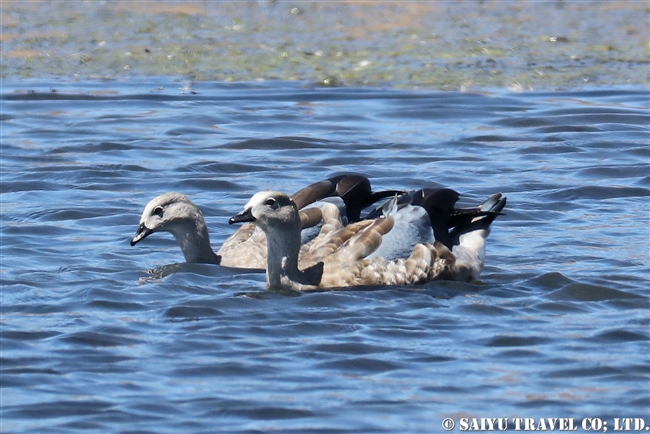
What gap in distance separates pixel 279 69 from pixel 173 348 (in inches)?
379

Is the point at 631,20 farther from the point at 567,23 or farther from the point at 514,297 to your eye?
the point at 514,297

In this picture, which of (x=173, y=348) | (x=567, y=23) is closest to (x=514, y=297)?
(x=173, y=348)

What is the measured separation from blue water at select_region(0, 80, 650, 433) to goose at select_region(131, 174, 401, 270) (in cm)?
20

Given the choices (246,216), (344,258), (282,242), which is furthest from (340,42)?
(246,216)

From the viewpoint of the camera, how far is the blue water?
22.3 ft

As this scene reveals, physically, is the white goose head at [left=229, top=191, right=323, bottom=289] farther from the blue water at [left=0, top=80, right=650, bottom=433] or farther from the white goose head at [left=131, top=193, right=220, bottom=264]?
the white goose head at [left=131, top=193, right=220, bottom=264]

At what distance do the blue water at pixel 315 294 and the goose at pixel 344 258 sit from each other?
17 cm

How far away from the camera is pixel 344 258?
920cm

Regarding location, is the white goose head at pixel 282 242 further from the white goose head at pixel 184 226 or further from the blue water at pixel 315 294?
the white goose head at pixel 184 226

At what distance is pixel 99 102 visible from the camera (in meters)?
16.3

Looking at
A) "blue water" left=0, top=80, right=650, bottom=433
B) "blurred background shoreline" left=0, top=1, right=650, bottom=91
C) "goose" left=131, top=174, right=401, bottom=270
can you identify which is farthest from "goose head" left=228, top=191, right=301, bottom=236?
"blurred background shoreline" left=0, top=1, right=650, bottom=91

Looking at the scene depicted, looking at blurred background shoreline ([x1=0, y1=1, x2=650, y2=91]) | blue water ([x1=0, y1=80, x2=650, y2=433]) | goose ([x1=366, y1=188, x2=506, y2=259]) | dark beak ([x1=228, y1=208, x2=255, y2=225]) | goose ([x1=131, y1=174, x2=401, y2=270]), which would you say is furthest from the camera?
blurred background shoreline ([x1=0, y1=1, x2=650, y2=91])

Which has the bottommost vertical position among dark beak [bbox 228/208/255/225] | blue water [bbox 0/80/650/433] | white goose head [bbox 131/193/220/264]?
blue water [bbox 0/80/650/433]

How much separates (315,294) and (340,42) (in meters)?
9.61
